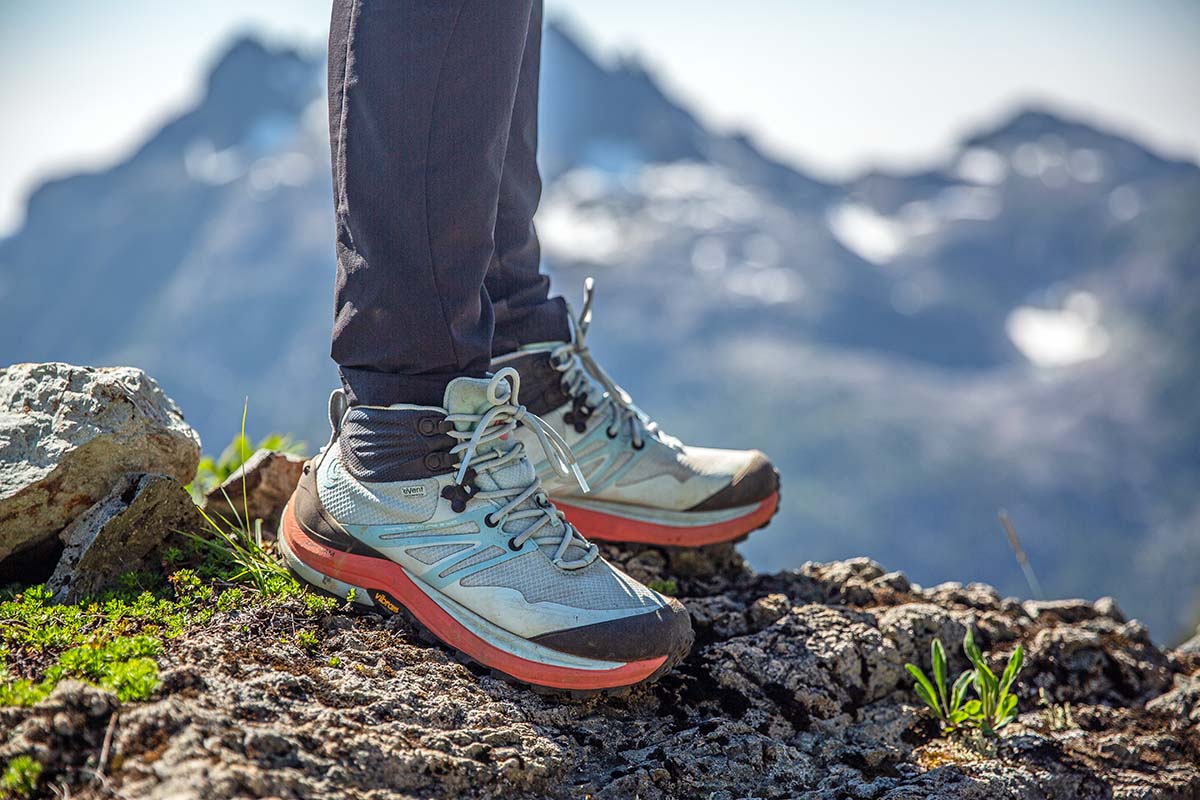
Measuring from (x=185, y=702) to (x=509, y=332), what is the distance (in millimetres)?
1729

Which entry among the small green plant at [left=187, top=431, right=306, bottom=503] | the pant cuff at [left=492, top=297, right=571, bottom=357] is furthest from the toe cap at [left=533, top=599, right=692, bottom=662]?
the small green plant at [left=187, top=431, right=306, bottom=503]

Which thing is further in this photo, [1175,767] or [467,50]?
[1175,767]

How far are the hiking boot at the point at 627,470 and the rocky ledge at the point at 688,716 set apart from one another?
0.21m

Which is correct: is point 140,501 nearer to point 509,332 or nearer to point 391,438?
point 391,438

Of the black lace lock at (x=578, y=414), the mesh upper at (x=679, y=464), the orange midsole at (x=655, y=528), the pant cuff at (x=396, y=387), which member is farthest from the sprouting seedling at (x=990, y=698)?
the pant cuff at (x=396, y=387)

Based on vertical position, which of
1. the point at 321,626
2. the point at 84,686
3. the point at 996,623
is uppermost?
the point at 996,623

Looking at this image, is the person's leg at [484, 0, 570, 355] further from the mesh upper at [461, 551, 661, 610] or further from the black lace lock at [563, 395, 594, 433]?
the mesh upper at [461, 551, 661, 610]

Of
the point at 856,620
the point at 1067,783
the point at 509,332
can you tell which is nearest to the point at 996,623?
the point at 856,620

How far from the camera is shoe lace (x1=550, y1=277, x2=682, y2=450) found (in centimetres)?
374

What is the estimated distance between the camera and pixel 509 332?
360cm

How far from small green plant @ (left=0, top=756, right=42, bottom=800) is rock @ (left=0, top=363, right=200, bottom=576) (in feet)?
4.53

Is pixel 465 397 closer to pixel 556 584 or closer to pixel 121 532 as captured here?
pixel 556 584

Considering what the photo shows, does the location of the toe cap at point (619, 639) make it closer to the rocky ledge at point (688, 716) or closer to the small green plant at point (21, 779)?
the rocky ledge at point (688, 716)

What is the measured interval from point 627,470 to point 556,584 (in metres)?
0.98
